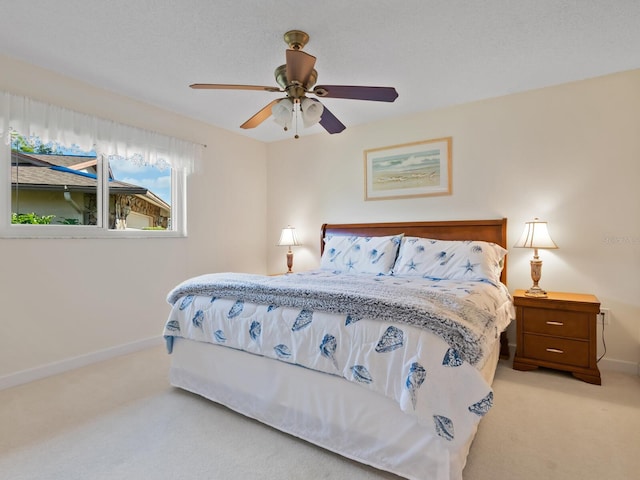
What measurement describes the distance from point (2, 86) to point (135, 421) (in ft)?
8.17

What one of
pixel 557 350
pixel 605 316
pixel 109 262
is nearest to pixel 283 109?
pixel 109 262

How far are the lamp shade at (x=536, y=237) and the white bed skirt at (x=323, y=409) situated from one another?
4.21 ft

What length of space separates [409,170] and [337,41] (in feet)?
5.66

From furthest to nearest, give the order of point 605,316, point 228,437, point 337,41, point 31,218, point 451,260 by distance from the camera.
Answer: point 451,260 < point 605,316 < point 31,218 < point 337,41 < point 228,437

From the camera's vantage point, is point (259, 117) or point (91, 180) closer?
point (259, 117)

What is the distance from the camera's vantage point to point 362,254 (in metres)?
3.29

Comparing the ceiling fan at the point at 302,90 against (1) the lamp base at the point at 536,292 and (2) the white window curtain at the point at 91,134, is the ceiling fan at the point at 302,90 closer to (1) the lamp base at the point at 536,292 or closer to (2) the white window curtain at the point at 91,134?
(2) the white window curtain at the point at 91,134

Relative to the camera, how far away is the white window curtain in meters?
2.41

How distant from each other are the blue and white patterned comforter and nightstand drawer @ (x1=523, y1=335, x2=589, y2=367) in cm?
65

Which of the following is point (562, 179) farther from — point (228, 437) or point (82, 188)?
point (82, 188)

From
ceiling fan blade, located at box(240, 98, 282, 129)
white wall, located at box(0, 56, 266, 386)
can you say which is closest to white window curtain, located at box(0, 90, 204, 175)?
white wall, located at box(0, 56, 266, 386)

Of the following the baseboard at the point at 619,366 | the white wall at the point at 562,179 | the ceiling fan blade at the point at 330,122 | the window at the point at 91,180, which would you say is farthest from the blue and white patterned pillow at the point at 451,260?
the window at the point at 91,180

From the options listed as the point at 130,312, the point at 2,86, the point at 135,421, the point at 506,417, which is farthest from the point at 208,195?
the point at 506,417

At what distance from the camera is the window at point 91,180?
2.53 metres
